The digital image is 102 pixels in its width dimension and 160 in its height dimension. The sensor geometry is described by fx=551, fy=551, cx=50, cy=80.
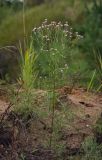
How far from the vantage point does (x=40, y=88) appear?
5375 millimetres

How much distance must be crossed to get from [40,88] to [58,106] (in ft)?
1.24

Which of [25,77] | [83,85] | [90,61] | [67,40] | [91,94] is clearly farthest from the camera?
[90,61]

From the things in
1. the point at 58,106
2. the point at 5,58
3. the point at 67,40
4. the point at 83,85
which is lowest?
the point at 5,58

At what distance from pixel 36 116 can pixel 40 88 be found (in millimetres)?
576

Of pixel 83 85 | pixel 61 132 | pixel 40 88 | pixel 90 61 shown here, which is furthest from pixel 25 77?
pixel 90 61

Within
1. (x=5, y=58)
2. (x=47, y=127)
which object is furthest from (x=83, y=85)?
(x=5, y=58)

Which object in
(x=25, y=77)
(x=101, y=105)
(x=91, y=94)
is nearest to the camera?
(x=25, y=77)

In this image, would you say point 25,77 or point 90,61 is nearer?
point 25,77

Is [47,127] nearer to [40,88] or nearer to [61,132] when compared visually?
[61,132]

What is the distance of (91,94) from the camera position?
20.5ft

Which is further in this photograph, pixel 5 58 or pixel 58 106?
pixel 5 58

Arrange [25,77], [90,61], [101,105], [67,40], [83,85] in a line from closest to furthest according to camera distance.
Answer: [67,40] → [25,77] → [101,105] → [83,85] → [90,61]

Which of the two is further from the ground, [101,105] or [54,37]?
[54,37]

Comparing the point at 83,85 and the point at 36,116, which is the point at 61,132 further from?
the point at 83,85
